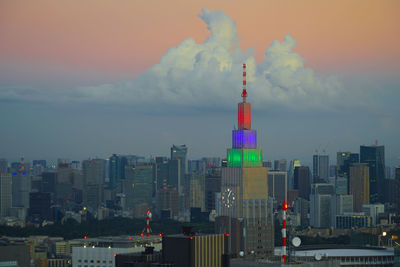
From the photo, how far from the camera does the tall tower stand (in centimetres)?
12169

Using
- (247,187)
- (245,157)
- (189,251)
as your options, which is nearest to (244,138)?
(245,157)

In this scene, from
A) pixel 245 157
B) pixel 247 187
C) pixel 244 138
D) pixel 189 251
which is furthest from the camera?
pixel 247 187

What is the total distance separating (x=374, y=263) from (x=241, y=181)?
20.5 m

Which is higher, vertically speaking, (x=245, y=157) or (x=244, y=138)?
(x=244, y=138)

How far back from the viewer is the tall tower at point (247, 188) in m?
122

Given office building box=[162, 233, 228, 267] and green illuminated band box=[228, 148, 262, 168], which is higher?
green illuminated band box=[228, 148, 262, 168]

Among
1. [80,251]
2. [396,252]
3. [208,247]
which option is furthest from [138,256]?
[80,251]

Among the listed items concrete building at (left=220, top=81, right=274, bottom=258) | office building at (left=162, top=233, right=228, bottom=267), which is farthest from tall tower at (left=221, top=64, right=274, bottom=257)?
office building at (left=162, top=233, right=228, bottom=267)

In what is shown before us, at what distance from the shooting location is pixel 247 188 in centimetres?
12306

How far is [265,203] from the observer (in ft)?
407

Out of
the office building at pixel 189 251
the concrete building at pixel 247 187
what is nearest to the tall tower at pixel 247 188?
the concrete building at pixel 247 187

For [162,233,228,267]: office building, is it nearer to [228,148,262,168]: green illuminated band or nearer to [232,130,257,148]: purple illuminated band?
[228,148,262,168]: green illuminated band

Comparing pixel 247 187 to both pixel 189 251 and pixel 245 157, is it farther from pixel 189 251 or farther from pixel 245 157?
pixel 189 251

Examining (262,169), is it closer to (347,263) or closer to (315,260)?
(347,263)
